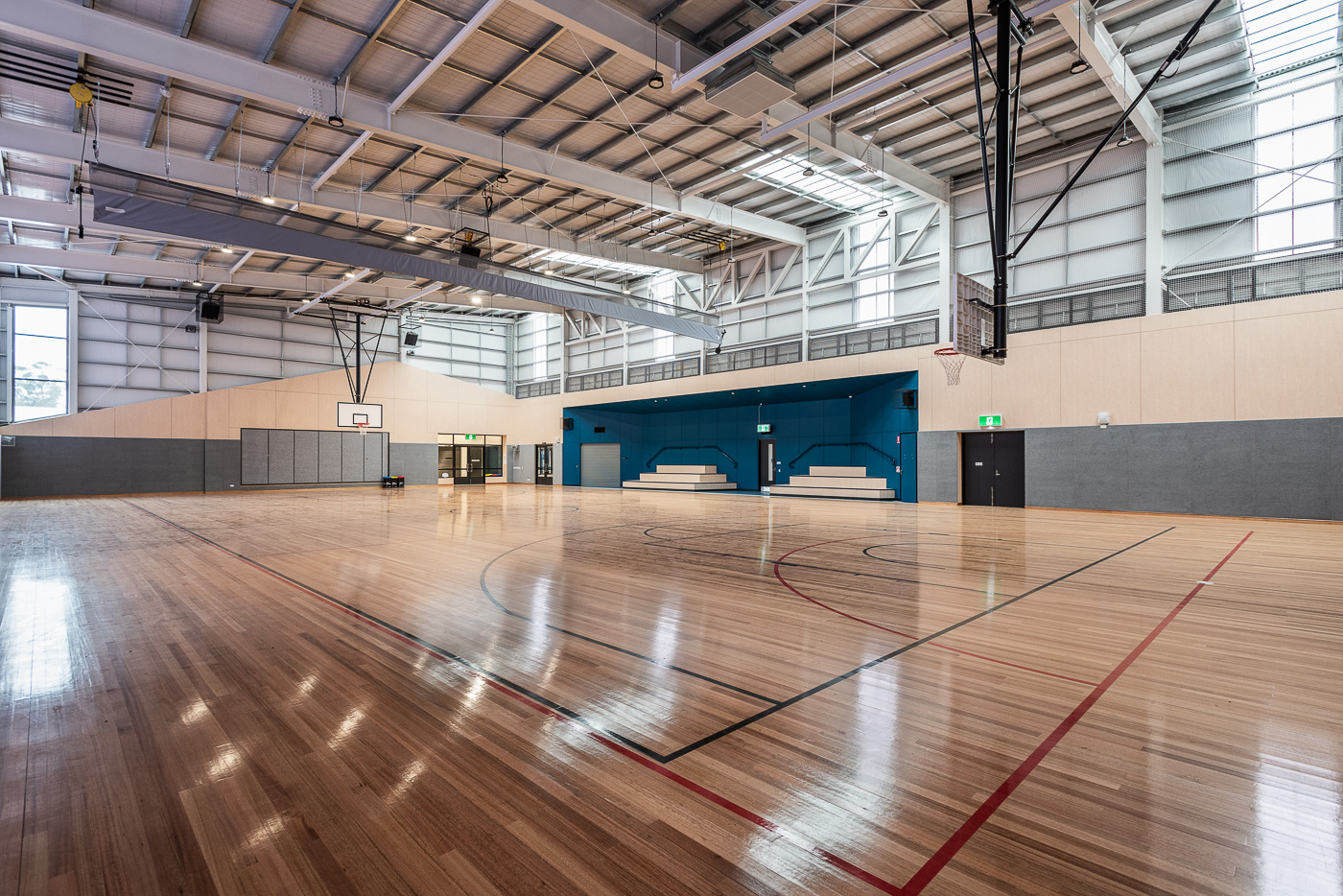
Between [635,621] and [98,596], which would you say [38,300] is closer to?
[98,596]

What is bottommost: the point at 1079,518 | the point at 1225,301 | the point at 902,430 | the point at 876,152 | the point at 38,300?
the point at 1079,518

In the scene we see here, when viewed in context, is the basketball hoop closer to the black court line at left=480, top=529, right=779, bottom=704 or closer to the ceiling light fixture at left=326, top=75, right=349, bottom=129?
the black court line at left=480, top=529, right=779, bottom=704

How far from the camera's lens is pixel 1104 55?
11.6 metres

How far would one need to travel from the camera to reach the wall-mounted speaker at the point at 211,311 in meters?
23.2

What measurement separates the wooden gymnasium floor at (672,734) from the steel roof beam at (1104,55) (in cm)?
972

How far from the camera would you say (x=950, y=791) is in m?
2.26

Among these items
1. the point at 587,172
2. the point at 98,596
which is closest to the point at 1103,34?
the point at 587,172

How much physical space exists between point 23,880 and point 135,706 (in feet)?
5.09

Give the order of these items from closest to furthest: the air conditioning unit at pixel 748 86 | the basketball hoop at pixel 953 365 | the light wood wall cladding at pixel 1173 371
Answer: the air conditioning unit at pixel 748 86 → the light wood wall cladding at pixel 1173 371 → the basketball hoop at pixel 953 365

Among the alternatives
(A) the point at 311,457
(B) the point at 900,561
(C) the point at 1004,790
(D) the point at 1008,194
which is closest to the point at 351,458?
(A) the point at 311,457

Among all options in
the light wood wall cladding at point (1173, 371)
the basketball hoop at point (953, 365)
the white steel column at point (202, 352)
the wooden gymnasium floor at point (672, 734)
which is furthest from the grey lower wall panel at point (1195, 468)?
the white steel column at point (202, 352)

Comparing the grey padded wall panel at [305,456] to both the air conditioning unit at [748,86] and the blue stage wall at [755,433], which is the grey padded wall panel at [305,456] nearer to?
the blue stage wall at [755,433]

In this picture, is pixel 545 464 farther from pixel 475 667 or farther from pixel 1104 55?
pixel 475 667

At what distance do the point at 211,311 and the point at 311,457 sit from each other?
6659mm
